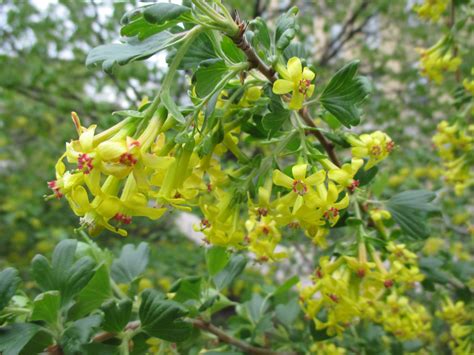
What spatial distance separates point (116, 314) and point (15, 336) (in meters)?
0.18

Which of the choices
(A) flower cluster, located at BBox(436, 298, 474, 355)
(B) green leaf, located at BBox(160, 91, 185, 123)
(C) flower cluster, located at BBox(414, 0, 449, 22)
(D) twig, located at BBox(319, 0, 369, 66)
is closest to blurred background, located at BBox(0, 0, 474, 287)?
(D) twig, located at BBox(319, 0, 369, 66)

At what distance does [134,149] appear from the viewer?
2.17 feet

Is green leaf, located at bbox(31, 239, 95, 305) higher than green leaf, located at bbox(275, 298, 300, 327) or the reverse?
higher

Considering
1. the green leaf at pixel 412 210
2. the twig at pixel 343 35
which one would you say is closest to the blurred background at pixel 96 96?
the twig at pixel 343 35

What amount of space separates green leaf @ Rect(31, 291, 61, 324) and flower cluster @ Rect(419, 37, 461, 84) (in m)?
1.66

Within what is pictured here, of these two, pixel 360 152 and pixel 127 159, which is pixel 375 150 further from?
pixel 127 159

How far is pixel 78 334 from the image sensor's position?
0.85m

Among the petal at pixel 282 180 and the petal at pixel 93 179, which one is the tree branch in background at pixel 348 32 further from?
the petal at pixel 93 179

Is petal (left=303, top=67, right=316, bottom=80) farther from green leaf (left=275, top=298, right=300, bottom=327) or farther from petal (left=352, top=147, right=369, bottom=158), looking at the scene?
green leaf (left=275, top=298, right=300, bottom=327)

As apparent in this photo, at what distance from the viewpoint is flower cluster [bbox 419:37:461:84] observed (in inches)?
71.4

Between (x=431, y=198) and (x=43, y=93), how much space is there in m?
2.78

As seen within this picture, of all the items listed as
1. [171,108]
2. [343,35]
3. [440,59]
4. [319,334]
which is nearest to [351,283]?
[319,334]

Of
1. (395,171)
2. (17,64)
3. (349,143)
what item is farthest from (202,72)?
(17,64)

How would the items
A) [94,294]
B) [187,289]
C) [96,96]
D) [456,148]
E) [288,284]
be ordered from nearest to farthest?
[94,294], [187,289], [288,284], [456,148], [96,96]
